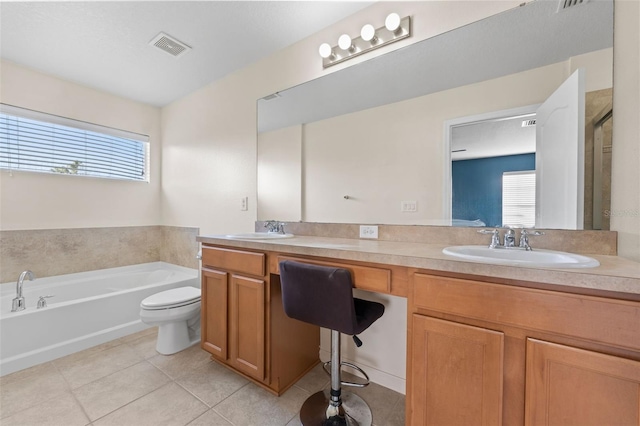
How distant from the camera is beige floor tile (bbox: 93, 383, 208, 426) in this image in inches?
52.4

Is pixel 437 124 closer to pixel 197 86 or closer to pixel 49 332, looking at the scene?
pixel 197 86

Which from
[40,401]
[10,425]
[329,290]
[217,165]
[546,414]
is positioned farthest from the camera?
[217,165]

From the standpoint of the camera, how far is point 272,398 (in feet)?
4.94

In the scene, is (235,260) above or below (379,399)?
above

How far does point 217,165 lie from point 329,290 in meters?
2.00

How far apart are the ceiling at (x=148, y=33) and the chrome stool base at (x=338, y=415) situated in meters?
2.38

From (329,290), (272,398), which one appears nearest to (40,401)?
(272,398)

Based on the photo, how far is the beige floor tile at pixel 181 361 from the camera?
1.76 metres

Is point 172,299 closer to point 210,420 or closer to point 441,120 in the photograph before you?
point 210,420

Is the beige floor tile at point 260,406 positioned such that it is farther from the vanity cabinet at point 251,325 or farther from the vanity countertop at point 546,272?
the vanity countertop at point 546,272

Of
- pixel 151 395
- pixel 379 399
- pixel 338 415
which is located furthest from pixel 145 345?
pixel 379 399

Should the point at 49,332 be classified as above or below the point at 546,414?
below

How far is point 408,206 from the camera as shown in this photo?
1.57 metres

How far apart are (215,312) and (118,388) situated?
676mm
